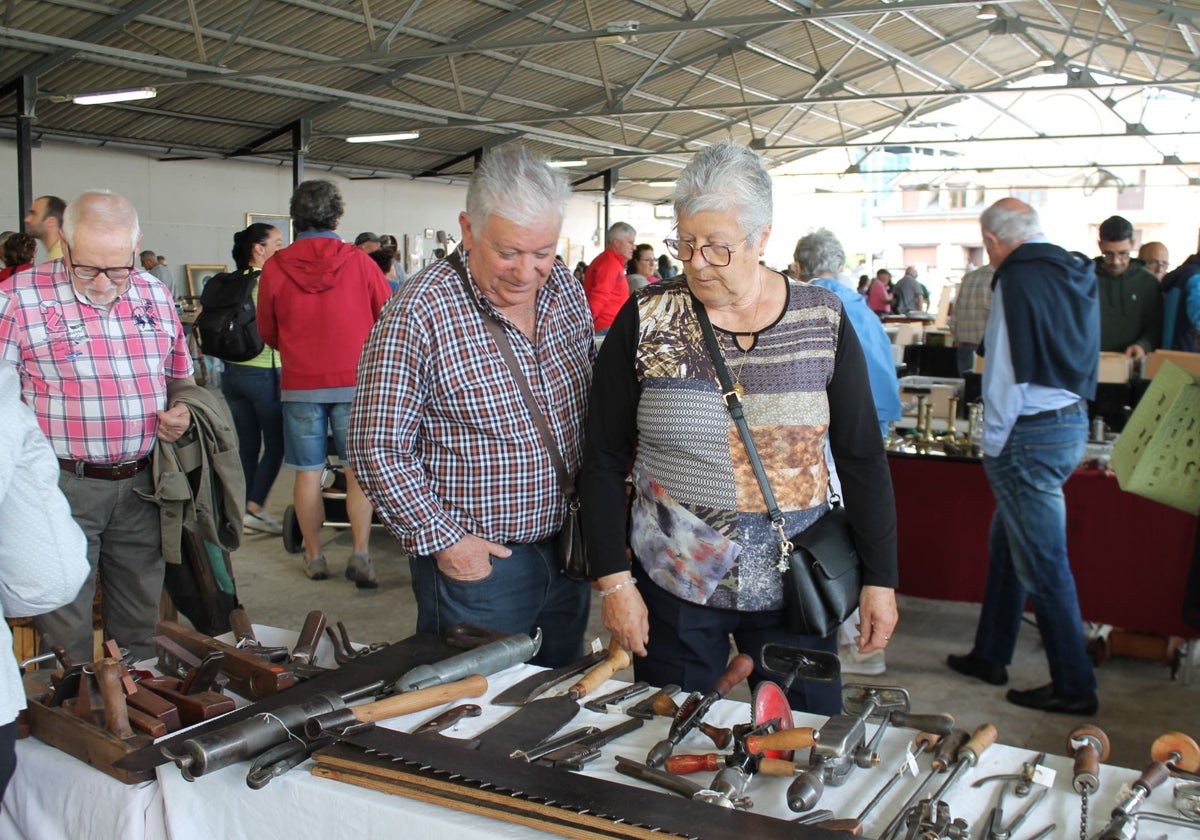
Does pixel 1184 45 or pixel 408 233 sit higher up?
pixel 1184 45

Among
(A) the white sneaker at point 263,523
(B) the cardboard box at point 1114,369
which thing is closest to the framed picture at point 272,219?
(A) the white sneaker at point 263,523

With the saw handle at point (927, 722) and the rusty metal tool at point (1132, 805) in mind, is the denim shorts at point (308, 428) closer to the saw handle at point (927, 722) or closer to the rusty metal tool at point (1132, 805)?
the saw handle at point (927, 722)

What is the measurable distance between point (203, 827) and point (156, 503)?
1392mm

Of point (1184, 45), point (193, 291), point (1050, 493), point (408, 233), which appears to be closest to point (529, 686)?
point (1050, 493)

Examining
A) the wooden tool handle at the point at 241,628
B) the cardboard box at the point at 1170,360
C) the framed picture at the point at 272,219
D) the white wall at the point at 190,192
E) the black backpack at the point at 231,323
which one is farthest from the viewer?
the framed picture at the point at 272,219

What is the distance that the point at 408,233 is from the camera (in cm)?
1936

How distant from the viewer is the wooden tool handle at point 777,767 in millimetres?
1420

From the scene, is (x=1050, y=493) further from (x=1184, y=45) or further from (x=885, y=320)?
(x=1184, y=45)

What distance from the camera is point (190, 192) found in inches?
599

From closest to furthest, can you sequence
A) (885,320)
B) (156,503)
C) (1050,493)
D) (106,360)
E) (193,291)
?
(106,360)
(156,503)
(1050,493)
(885,320)
(193,291)

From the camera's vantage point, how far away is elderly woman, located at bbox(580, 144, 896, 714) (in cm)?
180

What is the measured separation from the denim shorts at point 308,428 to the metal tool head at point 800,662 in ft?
10.0

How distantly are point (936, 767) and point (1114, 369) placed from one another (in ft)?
12.6

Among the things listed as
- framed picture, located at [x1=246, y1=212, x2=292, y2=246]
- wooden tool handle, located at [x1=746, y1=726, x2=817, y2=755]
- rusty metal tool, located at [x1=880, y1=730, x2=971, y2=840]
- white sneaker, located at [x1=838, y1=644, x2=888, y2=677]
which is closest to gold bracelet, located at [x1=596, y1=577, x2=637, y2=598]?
wooden tool handle, located at [x1=746, y1=726, x2=817, y2=755]
